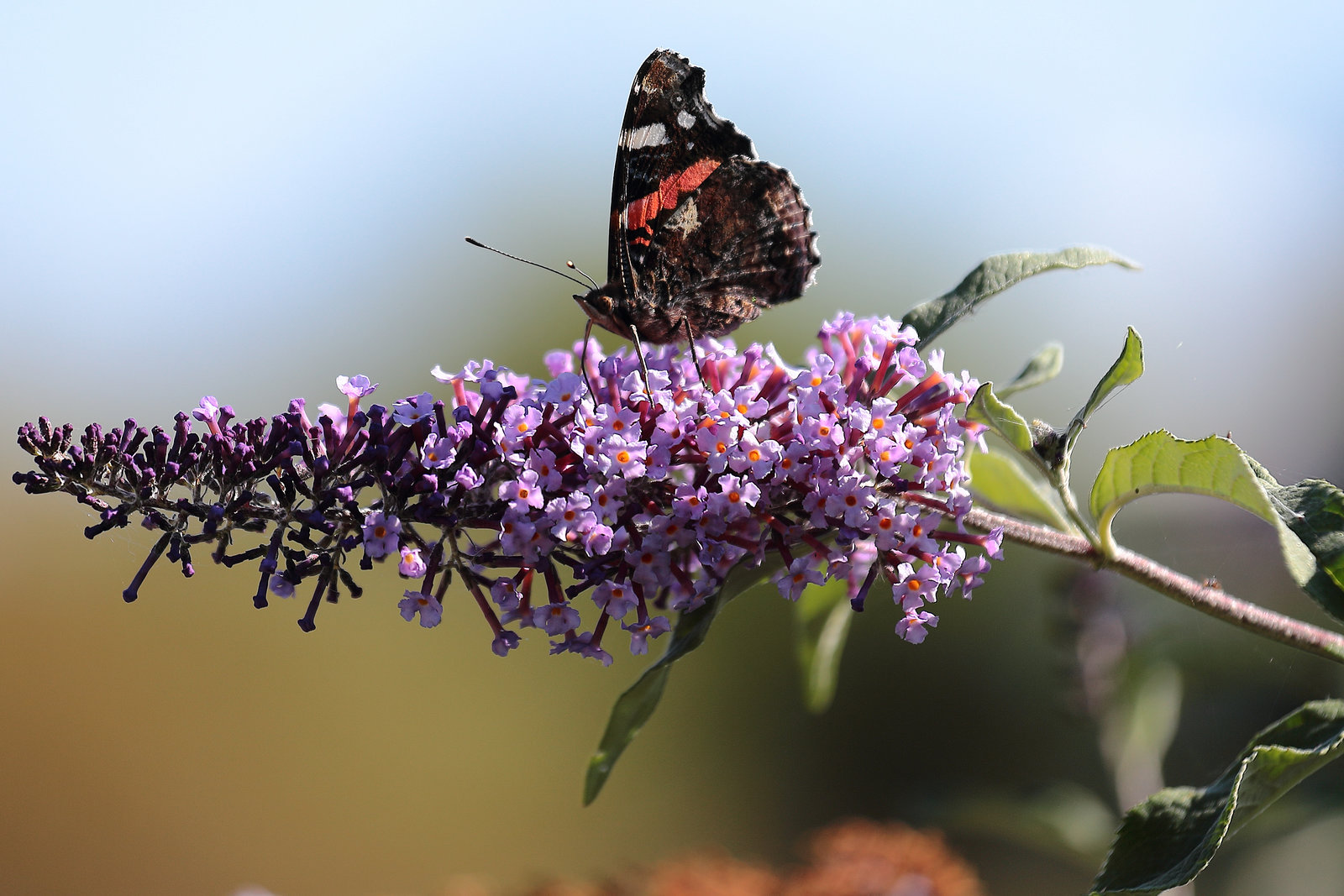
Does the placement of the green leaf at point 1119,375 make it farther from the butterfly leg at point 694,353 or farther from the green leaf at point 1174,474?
the butterfly leg at point 694,353

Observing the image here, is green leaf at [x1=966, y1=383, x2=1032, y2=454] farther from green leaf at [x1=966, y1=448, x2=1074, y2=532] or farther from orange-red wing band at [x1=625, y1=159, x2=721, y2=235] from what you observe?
orange-red wing band at [x1=625, y1=159, x2=721, y2=235]

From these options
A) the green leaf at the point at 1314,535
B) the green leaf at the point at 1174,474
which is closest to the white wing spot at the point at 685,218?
the green leaf at the point at 1174,474

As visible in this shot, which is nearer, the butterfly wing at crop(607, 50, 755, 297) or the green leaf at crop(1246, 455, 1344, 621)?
the green leaf at crop(1246, 455, 1344, 621)

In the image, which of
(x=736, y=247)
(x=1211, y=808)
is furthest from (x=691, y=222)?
(x=1211, y=808)

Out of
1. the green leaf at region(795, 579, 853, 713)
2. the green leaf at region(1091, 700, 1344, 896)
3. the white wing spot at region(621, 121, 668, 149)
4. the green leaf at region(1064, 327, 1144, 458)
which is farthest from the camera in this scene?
the green leaf at region(795, 579, 853, 713)

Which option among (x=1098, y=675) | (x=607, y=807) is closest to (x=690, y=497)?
(x=1098, y=675)

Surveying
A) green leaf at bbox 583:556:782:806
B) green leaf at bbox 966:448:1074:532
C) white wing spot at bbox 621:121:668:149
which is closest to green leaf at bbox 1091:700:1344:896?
green leaf at bbox 966:448:1074:532

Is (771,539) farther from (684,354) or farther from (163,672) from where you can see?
(163,672)
